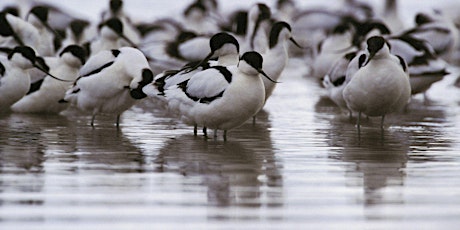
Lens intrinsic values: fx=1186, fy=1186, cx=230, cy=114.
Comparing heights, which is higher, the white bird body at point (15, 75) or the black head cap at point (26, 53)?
the black head cap at point (26, 53)

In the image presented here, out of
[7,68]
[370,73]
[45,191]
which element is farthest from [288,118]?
[45,191]

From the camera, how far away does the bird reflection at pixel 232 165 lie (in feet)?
24.7

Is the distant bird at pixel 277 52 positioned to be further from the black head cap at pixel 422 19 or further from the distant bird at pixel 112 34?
the black head cap at pixel 422 19

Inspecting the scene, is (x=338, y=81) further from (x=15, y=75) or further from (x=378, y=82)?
(x=15, y=75)

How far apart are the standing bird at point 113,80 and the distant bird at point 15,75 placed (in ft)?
1.81

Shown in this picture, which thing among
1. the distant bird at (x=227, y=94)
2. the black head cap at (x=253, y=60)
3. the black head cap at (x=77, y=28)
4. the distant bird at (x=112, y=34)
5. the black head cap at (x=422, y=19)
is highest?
the black head cap at (x=422, y=19)

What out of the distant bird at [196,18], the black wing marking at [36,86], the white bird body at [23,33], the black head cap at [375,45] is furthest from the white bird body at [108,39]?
the distant bird at [196,18]

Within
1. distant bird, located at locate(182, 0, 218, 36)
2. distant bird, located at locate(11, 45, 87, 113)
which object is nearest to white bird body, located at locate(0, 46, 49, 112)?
distant bird, located at locate(11, 45, 87, 113)

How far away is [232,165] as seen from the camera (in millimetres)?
8898

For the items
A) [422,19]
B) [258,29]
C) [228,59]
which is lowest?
[228,59]

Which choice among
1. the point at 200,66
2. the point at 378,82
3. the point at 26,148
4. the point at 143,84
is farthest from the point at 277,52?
the point at 26,148

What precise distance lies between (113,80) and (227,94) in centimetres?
173

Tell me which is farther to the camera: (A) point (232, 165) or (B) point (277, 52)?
(B) point (277, 52)

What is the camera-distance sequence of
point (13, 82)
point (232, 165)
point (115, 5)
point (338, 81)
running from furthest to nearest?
point (115, 5) < point (338, 81) < point (13, 82) < point (232, 165)
